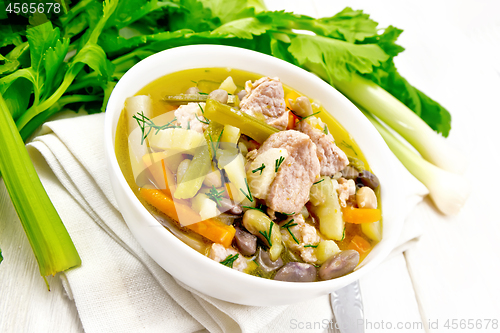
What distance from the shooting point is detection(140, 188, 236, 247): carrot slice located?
1.82 m

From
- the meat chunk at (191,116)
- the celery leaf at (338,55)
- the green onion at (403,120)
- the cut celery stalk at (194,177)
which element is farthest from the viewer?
the green onion at (403,120)

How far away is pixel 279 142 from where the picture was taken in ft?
6.64

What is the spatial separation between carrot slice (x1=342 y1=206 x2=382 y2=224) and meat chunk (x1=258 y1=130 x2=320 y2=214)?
0.29 metres

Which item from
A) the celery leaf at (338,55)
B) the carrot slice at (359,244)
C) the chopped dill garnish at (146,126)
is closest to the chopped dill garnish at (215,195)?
the chopped dill garnish at (146,126)

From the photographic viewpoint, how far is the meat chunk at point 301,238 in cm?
195

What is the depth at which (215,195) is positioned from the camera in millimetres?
1893

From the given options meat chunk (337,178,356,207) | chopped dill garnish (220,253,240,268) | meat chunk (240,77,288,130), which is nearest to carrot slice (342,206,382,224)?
meat chunk (337,178,356,207)

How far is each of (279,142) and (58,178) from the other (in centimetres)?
145

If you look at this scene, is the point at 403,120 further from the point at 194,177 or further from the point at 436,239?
the point at 194,177

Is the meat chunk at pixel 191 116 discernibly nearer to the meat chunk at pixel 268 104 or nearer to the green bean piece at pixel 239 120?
the green bean piece at pixel 239 120

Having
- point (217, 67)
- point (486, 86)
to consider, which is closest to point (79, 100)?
point (217, 67)

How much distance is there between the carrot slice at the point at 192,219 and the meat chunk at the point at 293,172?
0.29m

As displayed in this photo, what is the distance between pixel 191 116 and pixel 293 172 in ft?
2.24

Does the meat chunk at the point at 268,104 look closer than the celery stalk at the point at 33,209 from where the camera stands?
No
